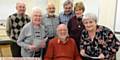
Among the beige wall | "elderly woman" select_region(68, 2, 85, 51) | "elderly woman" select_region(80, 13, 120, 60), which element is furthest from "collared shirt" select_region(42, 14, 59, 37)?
the beige wall

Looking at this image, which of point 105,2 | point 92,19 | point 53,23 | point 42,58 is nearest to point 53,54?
point 42,58

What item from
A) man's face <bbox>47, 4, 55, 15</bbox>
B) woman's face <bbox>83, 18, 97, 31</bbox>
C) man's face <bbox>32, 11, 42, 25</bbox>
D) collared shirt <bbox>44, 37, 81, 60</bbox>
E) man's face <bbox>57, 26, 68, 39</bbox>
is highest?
man's face <bbox>47, 4, 55, 15</bbox>

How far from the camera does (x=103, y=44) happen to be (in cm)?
272

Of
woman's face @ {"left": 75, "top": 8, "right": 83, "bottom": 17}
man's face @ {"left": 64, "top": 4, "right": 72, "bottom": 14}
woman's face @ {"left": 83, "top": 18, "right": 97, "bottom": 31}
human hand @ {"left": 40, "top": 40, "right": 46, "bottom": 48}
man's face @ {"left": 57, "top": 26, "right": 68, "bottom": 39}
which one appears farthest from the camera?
man's face @ {"left": 64, "top": 4, "right": 72, "bottom": 14}

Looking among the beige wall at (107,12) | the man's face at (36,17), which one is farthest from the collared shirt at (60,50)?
the beige wall at (107,12)

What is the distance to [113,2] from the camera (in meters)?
4.00

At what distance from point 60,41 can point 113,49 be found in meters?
0.65

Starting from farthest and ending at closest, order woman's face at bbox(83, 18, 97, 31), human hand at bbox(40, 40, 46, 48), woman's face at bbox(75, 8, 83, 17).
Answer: woman's face at bbox(75, 8, 83, 17)
human hand at bbox(40, 40, 46, 48)
woman's face at bbox(83, 18, 97, 31)

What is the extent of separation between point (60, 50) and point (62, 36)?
0.18 m

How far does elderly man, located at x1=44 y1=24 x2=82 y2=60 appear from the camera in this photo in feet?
9.47

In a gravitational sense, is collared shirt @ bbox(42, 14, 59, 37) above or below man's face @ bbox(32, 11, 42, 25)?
below

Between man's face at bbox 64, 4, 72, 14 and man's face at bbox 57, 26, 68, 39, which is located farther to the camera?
man's face at bbox 64, 4, 72, 14

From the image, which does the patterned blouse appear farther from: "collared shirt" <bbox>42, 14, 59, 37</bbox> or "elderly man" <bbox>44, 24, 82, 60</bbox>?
"collared shirt" <bbox>42, 14, 59, 37</bbox>

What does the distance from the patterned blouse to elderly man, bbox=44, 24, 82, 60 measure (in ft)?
0.78
